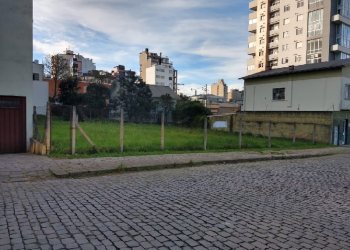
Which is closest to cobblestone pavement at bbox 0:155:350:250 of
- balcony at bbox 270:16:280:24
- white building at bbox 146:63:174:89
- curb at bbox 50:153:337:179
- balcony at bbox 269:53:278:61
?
curb at bbox 50:153:337:179

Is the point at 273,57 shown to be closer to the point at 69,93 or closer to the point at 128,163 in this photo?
the point at 69,93

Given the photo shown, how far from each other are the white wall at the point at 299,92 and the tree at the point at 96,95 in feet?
80.8

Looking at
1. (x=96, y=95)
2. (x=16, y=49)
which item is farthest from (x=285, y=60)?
(x=16, y=49)

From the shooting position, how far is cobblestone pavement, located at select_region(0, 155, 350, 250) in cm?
468

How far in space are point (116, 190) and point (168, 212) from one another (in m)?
2.20

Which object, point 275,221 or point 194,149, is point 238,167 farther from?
point 275,221

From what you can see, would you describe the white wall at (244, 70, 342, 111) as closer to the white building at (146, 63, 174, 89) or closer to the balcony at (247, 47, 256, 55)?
the balcony at (247, 47, 256, 55)

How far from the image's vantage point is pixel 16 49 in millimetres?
13727

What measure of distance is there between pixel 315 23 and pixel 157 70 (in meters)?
62.9

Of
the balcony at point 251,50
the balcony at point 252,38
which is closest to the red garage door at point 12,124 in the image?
the balcony at point 251,50

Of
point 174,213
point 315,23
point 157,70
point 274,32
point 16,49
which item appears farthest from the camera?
point 157,70

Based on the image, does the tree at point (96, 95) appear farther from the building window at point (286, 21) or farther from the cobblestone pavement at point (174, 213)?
the cobblestone pavement at point (174, 213)

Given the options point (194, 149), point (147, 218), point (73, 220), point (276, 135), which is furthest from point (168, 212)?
point (276, 135)

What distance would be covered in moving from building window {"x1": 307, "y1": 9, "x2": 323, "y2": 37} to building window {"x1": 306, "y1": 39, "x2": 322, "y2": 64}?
4.54ft
